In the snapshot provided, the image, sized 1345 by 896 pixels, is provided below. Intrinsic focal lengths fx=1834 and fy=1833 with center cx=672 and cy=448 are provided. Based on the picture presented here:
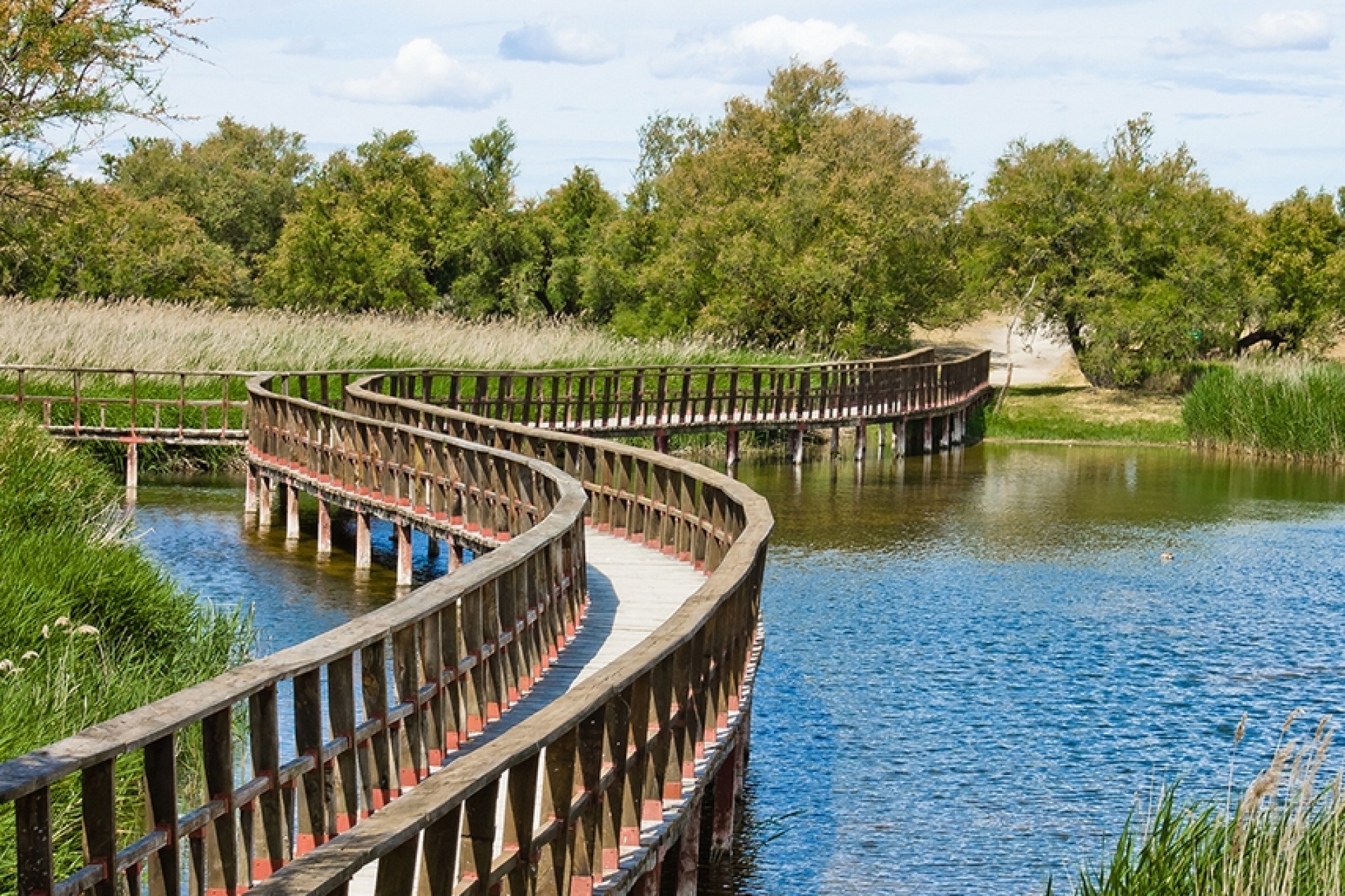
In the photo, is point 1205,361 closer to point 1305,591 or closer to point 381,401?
point 1305,591

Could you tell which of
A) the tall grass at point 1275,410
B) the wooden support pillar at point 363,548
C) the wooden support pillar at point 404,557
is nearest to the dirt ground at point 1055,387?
the tall grass at point 1275,410

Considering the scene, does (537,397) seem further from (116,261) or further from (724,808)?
(724,808)

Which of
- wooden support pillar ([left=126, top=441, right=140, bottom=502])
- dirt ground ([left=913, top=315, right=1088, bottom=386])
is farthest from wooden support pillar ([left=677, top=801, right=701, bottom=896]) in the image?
dirt ground ([left=913, top=315, right=1088, bottom=386])

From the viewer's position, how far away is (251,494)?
29312mm

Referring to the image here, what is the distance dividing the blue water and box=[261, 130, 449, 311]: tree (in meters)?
25.6

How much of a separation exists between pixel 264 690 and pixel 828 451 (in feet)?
128

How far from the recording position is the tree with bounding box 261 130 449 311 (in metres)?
57.8

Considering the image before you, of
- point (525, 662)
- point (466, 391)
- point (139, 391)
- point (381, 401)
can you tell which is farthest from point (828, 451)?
point (525, 662)

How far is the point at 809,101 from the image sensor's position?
278ft

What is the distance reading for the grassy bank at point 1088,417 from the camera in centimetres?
4966

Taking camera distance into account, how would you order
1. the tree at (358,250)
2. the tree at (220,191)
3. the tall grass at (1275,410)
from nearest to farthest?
the tall grass at (1275,410)
the tree at (358,250)
the tree at (220,191)

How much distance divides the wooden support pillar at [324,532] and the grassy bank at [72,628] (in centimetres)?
521

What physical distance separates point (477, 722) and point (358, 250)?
49108 mm

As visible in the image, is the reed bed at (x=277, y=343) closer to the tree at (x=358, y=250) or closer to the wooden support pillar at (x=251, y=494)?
the wooden support pillar at (x=251, y=494)
